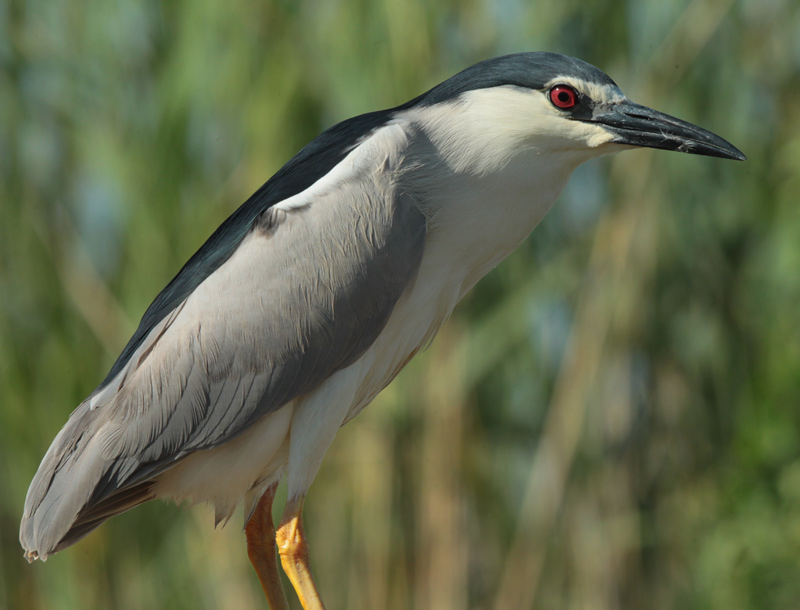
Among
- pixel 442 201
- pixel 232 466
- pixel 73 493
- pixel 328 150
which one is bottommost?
pixel 232 466

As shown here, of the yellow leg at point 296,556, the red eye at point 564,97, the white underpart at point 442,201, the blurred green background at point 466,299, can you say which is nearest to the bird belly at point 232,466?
the white underpart at point 442,201

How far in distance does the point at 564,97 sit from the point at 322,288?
678mm

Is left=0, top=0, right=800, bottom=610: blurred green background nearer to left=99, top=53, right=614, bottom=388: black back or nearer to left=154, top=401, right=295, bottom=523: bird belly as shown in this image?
left=99, top=53, right=614, bottom=388: black back

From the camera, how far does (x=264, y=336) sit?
5.90 feet

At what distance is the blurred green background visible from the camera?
9.55ft

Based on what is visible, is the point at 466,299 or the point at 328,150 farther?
the point at 466,299

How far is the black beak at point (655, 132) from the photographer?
178 cm

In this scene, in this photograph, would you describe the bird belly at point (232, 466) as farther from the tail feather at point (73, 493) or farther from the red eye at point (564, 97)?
the red eye at point (564, 97)

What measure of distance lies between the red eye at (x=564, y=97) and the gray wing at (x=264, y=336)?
1.31 feet

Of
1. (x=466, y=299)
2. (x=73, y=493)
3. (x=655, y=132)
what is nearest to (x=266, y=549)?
(x=73, y=493)

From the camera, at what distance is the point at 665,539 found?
3320 mm

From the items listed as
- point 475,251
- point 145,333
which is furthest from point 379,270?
point 145,333

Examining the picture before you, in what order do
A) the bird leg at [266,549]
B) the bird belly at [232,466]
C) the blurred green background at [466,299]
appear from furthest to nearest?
the blurred green background at [466,299] → the bird leg at [266,549] → the bird belly at [232,466]

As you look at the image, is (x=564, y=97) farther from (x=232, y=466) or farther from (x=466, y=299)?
(x=466, y=299)
